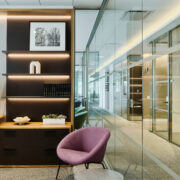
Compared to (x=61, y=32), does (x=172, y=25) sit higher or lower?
lower

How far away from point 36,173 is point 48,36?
8.41ft

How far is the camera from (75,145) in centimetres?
333

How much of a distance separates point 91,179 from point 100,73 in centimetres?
201

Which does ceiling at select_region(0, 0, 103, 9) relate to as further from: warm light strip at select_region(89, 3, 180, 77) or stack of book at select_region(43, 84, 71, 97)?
warm light strip at select_region(89, 3, 180, 77)

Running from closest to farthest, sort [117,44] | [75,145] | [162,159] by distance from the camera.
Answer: [162,159], [117,44], [75,145]

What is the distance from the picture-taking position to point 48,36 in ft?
14.5

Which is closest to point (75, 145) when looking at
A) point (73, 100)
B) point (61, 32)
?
point (73, 100)

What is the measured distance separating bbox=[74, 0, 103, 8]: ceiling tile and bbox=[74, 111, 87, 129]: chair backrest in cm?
225

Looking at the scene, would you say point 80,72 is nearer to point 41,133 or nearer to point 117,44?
point 41,133

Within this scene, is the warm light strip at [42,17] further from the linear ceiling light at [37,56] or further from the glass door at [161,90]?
the glass door at [161,90]

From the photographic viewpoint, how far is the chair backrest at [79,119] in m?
4.56


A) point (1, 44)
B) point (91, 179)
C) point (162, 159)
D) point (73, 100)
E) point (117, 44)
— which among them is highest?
point (1, 44)

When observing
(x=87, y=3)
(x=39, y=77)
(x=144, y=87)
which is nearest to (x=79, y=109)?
(x=39, y=77)

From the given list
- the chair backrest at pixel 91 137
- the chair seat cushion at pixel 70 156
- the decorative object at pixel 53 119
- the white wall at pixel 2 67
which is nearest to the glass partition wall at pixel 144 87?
the chair backrest at pixel 91 137
